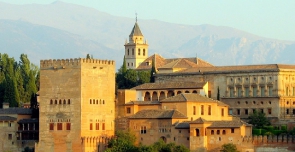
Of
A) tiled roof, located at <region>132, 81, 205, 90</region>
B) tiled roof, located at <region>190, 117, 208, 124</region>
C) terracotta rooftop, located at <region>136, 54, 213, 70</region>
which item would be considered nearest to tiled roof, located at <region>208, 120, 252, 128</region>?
tiled roof, located at <region>190, 117, 208, 124</region>

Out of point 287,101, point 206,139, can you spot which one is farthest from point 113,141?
point 287,101

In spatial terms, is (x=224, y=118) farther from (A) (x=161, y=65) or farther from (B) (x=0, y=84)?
(B) (x=0, y=84)

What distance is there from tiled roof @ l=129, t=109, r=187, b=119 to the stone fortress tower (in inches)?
111

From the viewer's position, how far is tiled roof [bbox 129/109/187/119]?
7050cm

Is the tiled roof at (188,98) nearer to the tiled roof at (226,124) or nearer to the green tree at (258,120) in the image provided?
the tiled roof at (226,124)

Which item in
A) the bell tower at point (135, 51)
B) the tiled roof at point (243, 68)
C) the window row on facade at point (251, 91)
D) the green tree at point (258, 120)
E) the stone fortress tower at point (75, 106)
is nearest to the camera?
the stone fortress tower at point (75, 106)

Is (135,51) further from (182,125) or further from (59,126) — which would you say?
(182,125)

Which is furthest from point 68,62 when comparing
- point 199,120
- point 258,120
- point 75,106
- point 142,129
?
point 258,120

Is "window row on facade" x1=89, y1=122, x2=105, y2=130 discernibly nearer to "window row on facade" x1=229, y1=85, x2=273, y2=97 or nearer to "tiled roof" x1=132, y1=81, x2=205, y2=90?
"tiled roof" x1=132, y1=81, x2=205, y2=90

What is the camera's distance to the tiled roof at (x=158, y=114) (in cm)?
7050

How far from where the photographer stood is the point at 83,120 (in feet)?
235

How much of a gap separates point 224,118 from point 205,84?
22.2ft

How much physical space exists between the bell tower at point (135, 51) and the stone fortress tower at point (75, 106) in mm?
33809

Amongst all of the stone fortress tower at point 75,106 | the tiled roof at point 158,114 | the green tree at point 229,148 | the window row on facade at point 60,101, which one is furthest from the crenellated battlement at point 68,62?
the green tree at point 229,148
